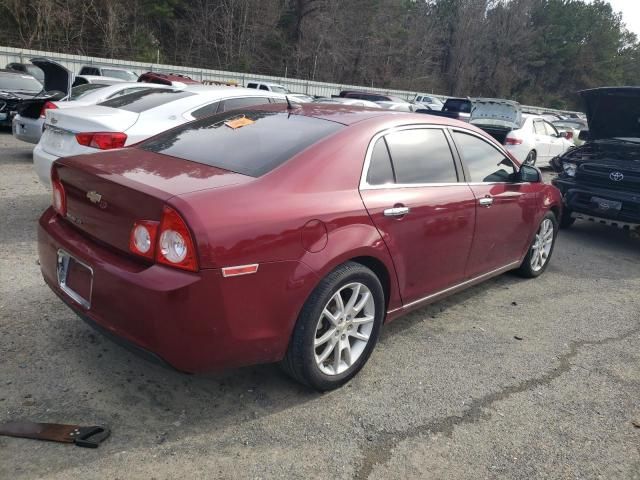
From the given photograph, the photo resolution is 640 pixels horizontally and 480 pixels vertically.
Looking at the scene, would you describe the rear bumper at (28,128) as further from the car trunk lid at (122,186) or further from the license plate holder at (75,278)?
the license plate holder at (75,278)

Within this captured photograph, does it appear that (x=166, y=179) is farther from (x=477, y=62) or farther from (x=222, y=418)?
(x=477, y=62)

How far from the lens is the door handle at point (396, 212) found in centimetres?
318

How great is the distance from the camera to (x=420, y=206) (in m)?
3.43

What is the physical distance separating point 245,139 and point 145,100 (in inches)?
146

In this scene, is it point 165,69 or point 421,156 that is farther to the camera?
point 165,69

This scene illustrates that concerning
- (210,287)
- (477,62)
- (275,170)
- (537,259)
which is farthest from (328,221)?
(477,62)

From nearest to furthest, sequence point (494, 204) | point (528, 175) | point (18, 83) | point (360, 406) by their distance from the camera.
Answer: point (360, 406) → point (494, 204) → point (528, 175) → point (18, 83)

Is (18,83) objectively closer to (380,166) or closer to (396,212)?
(380,166)

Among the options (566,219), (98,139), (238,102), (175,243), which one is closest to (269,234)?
(175,243)

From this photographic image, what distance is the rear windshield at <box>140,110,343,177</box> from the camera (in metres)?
2.97

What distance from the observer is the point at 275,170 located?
2.82 m

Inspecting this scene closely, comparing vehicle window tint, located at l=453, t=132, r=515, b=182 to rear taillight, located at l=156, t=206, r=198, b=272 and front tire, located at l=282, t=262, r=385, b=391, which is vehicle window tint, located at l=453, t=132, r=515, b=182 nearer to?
front tire, located at l=282, t=262, r=385, b=391

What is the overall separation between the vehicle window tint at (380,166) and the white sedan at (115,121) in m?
3.17

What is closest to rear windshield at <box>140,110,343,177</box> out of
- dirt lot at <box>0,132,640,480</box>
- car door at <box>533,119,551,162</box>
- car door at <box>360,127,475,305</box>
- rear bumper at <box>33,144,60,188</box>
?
car door at <box>360,127,475,305</box>
